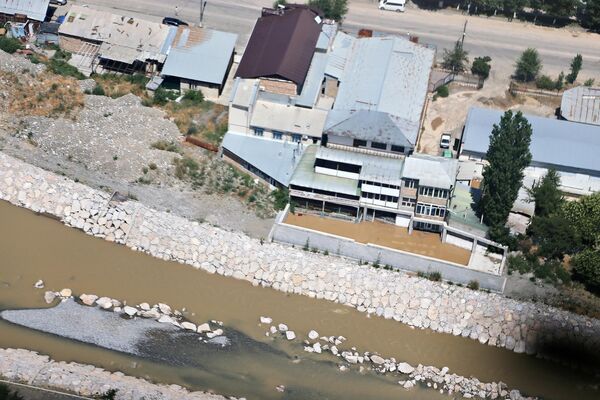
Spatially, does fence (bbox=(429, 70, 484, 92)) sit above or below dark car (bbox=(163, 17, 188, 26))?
below

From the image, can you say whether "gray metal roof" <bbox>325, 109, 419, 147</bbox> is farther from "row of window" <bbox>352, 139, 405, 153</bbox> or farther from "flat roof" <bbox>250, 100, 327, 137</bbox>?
"flat roof" <bbox>250, 100, 327, 137</bbox>

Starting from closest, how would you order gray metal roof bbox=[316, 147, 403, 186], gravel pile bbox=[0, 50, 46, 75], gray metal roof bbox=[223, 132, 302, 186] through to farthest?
gray metal roof bbox=[316, 147, 403, 186], gray metal roof bbox=[223, 132, 302, 186], gravel pile bbox=[0, 50, 46, 75]

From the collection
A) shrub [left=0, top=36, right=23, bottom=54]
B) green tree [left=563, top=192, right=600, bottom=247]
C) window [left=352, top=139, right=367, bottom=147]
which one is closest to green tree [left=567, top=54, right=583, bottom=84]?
green tree [left=563, top=192, right=600, bottom=247]

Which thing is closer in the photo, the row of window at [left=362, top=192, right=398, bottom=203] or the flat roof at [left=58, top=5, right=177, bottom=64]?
the row of window at [left=362, top=192, right=398, bottom=203]

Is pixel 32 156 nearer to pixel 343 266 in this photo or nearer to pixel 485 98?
pixel 343 266

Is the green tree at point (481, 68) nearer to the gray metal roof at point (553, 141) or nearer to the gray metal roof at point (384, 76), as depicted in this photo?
the gray metal roof at point (384, 76)

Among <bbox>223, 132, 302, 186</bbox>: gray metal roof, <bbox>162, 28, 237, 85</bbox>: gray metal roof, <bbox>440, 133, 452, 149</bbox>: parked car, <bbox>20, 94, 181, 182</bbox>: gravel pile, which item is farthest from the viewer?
<bbox>162, 28, 237, 85</bbox>: gray metal roof

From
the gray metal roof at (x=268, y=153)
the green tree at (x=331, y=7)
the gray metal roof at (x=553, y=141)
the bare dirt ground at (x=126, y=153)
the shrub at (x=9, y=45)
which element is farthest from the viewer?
the green tree at (x=331, y=7)

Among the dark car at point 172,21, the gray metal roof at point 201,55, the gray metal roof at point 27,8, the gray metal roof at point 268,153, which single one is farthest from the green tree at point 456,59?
the gray metal roof at point 27,8
